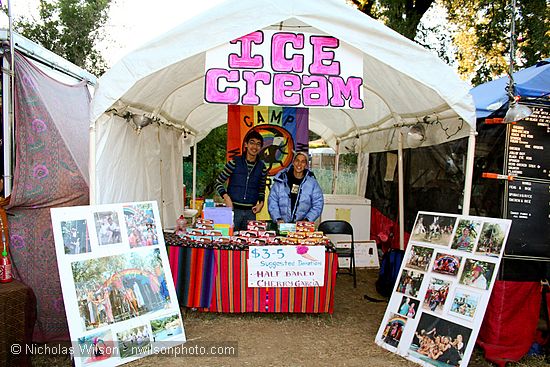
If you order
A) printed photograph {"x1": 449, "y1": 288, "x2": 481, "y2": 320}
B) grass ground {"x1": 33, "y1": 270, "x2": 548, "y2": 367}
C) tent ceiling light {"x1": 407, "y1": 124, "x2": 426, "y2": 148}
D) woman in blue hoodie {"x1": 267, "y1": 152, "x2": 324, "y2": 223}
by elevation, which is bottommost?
grass ground {"x1": 33, "y1": 270, "x2": 548, "y2": 367}

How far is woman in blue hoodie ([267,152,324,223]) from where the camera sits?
4.76 m

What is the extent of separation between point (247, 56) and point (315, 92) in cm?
66

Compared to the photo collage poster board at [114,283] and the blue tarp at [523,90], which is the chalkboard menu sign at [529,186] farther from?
the photo collage poster board at [114,283]

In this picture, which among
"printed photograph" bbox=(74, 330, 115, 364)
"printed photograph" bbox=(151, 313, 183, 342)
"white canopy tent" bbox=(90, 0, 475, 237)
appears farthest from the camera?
"white canopy tent" bbox=(90, 0, 475, 237)

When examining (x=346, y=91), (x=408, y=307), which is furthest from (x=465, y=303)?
(x=346, y=91)

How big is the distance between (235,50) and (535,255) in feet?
10.6

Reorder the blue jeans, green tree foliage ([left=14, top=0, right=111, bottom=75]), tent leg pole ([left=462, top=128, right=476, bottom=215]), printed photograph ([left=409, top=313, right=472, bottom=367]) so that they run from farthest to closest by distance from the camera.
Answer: green tree foliage ([left=14, top=0, right=111, bottom=75])
the blue jeans
tent leg pole ([left=462, top=128, right=476, bottom=215])
printed photograph ([left=409, top=313, right=472, bottom=367])

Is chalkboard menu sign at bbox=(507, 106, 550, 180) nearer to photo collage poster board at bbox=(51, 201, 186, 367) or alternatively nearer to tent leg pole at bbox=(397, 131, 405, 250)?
tent leg pole at bbox=(397, 131, 405, 250)

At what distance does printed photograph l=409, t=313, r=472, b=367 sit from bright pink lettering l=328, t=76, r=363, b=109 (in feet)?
6.23

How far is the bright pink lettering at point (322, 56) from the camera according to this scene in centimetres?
356

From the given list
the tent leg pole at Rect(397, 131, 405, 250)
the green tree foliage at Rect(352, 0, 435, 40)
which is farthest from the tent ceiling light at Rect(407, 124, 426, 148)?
the green tree foliage at Rect(352, 0, 435, 40)

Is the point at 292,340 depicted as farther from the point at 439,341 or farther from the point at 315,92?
the point at 315,92

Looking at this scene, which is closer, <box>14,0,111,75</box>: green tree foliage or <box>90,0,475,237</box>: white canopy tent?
<box>90,0,475,237</box>: white canopy tent

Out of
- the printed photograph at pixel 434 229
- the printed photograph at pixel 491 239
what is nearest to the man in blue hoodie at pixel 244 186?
the printed photograph at pixel 434 229
